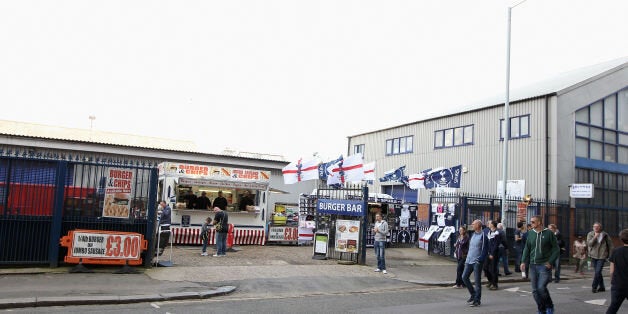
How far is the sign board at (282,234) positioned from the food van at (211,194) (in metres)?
0.43

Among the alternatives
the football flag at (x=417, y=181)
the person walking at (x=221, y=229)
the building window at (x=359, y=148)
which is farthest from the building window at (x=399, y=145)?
the person walking at (x=221, y=229)

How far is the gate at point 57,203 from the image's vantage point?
12562mm

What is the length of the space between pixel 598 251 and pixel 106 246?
513 inches

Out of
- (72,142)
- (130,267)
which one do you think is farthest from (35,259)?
(72,142)

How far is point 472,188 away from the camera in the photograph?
2767cm

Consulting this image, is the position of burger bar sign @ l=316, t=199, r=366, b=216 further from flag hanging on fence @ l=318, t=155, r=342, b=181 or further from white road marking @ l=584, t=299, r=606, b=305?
white road marking @ l=584, t=299, r=606, b=305

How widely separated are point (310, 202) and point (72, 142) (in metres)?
15.2

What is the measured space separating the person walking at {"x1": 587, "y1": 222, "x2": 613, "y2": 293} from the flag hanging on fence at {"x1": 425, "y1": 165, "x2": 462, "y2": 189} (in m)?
6.64

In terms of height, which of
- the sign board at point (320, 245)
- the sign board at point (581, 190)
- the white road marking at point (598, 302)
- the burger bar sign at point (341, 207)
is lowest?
the white road marking at point (598, 302)

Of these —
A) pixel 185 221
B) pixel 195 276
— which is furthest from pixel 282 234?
pixel 195 276

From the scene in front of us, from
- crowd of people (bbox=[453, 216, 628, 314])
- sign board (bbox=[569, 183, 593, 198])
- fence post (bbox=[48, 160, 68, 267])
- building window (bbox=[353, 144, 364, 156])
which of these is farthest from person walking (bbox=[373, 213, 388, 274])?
building window (bbox=[353, 144, 364, 156])

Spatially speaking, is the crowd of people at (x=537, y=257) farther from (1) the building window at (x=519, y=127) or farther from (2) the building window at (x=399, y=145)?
(2) the building window at (x=399, y=145)

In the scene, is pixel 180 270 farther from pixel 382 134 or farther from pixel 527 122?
pixel 382 134

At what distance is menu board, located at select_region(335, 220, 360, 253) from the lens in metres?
17.2
